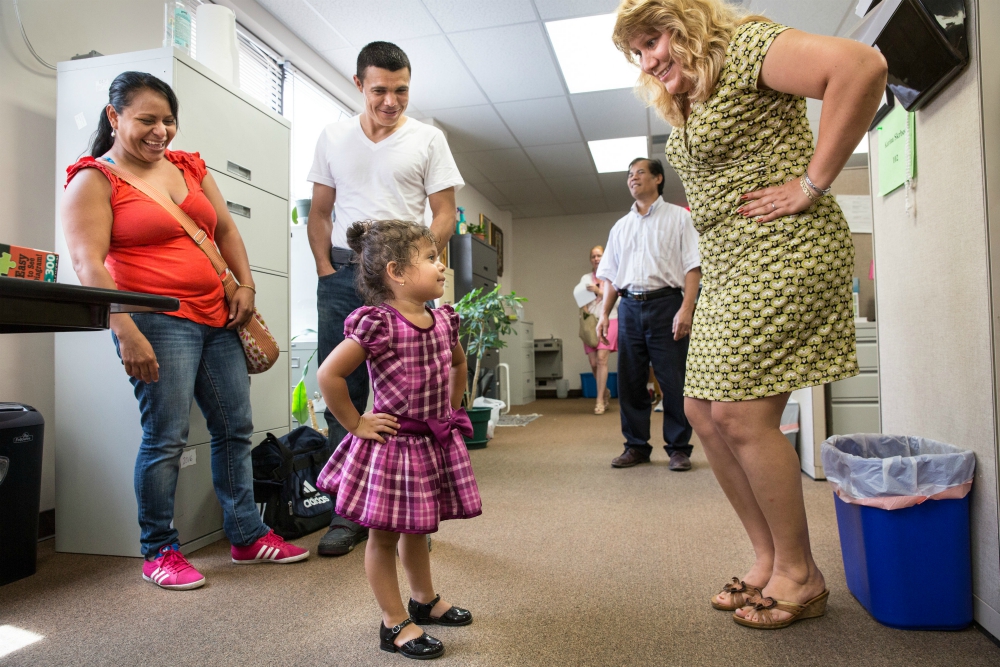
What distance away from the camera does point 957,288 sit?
1.30 meters

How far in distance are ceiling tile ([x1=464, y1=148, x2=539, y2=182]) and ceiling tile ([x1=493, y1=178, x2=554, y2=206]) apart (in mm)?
171

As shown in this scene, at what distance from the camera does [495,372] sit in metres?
5.69

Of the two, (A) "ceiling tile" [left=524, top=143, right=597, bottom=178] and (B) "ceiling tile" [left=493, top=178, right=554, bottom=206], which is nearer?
(A) "ceiling tile" [left=524, top=143, right=597, bottom=178]

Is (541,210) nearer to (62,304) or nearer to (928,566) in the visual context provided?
(928,566)

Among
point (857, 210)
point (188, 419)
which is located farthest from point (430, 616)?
point (857, 210)

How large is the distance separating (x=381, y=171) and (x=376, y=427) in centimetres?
92

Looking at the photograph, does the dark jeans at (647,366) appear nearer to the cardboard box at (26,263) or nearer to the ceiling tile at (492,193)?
the cardboard box at (26,263)

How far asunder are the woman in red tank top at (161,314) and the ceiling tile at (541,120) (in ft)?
11.5

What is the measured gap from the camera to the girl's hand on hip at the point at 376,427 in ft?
3.84

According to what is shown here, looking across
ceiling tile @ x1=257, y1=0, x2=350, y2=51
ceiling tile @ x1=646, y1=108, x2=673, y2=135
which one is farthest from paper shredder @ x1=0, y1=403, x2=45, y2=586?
ceiling tile @ x1=646, y1=108, x2=673, y2=135

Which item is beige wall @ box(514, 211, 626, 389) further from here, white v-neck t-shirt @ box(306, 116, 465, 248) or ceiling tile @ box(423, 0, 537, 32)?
white v-neck t-shirt @ box(306, 116, 465, 248)

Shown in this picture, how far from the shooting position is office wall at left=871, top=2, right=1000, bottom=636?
1.20 m

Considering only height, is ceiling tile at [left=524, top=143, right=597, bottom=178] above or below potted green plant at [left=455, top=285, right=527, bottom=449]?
above

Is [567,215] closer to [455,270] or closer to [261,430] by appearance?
[455,270]
